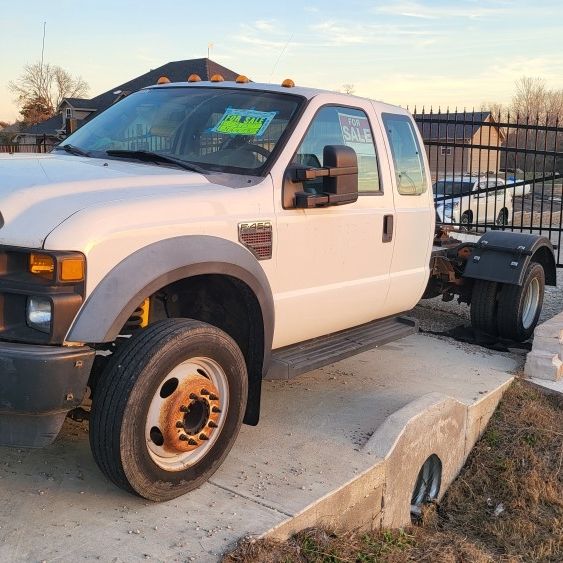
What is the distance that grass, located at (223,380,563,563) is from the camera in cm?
330

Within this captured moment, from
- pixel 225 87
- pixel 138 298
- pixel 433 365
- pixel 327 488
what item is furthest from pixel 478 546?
pixel 225 87

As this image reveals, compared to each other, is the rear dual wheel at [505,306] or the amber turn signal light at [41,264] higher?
the amber turn signal light at [41,264]

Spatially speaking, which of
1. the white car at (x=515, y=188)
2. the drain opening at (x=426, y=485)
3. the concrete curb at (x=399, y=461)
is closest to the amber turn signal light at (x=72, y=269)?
the concrete curb at (x=399, y=461)

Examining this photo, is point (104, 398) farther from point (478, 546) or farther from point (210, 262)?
point (478, 546)

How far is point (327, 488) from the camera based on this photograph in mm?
3631

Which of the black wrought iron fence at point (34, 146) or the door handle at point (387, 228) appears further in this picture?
the black wrought iron fence at point (34, 146)

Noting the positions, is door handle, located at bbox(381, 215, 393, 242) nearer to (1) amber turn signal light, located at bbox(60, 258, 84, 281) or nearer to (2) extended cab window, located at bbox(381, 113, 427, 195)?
(2) extended cab window, located at bbox(381, 113, 427, 195)

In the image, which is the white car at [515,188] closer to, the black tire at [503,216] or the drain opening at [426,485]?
the black tire at [503,216]

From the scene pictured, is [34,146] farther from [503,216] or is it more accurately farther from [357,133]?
[357,133]

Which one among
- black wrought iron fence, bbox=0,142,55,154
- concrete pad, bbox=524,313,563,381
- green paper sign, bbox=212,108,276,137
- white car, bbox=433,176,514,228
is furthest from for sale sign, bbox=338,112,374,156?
white car, bbox=433,176,514,228

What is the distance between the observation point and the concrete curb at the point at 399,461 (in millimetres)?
3594

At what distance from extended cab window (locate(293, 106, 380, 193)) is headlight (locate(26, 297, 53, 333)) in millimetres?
1807

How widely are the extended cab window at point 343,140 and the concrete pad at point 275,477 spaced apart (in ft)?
4.88

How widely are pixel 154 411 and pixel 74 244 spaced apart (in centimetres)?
86
